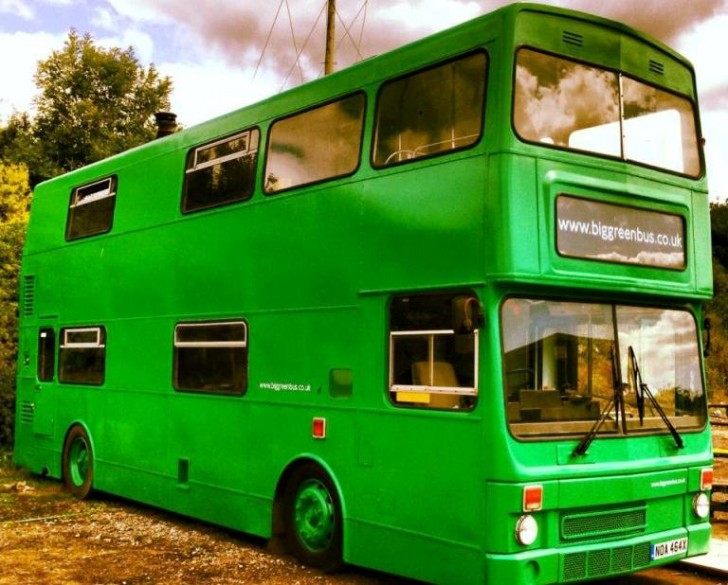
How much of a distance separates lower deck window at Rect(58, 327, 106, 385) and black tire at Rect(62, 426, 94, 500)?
0.73 meters

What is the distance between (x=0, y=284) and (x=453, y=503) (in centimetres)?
1571

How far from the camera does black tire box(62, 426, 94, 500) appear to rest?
12.6m

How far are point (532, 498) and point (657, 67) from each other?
155 inches

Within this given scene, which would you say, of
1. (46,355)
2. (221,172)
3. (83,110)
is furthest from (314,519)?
(83,110)

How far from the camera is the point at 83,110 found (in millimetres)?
46250

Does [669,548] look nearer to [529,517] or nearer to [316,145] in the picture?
[529,517]

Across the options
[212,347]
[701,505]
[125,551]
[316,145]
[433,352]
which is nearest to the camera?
[433,352]

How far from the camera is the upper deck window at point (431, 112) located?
24.1ft

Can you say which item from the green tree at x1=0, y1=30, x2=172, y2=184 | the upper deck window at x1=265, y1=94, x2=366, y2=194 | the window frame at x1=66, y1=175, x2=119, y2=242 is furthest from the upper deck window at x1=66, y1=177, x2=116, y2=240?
the green tree at x1=0, y1=30, x2=172, y2=184

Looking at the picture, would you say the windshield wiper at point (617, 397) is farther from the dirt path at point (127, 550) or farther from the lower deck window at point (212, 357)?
the lower deck window at point (212, 357)

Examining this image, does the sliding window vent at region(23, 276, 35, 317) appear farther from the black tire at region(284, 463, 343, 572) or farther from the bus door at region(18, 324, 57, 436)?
the black tire at region(284, 463, 343, 572)

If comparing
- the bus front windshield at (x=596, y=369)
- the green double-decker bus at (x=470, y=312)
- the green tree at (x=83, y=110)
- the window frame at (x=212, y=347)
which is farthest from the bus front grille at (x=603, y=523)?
the green tree at (x=83, y=110)

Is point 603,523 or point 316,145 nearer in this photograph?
point 603,523

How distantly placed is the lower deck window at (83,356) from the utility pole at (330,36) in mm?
5980
